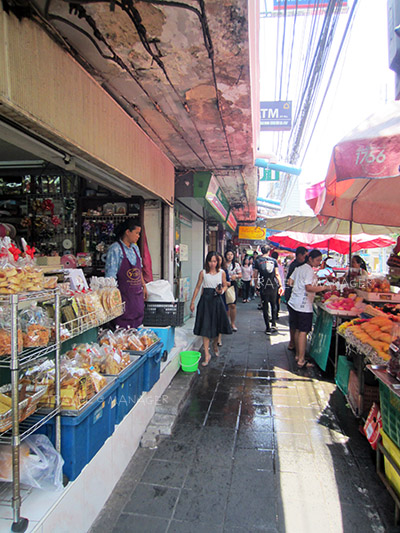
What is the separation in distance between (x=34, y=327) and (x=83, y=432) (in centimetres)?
78

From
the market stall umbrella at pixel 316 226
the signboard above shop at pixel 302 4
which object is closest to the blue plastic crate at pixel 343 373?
the signboard above shop at pixel 302 4

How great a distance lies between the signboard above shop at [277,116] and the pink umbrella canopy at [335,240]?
3.49 metres

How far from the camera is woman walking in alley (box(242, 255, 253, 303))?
13.0m

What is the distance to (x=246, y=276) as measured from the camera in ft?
43.0

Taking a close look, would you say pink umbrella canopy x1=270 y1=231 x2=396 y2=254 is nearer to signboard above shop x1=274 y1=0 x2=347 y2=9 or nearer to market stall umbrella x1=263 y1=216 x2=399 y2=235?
market stall umbrella x1=263 y1=216 x2=399 y2=235

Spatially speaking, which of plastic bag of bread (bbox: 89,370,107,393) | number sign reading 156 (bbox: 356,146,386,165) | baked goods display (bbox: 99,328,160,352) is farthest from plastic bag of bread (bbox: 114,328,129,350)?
number sign reading 156 (bbox: 356,146,386,165)

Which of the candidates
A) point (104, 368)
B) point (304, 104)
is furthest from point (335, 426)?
point (304, 104)

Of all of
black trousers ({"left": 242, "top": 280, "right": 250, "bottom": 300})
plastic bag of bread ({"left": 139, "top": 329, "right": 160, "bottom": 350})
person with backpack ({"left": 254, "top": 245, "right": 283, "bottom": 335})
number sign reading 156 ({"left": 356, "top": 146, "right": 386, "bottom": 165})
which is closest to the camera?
number sign reading 156 ({"left": 356, "top": 146, "right": 386, "bottom": 165})

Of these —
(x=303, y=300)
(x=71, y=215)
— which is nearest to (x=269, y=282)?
(x=303, y=300)

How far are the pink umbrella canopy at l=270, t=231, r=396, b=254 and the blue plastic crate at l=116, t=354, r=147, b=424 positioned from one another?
25.5ft

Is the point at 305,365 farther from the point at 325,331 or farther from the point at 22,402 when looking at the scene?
the point at 22,402

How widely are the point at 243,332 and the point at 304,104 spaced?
502 cm

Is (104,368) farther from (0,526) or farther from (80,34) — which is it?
(80,34)

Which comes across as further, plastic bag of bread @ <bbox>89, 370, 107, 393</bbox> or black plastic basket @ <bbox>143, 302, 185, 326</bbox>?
black plastic basket @ <bbox>143, 302, 185, 326</bbox>
